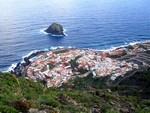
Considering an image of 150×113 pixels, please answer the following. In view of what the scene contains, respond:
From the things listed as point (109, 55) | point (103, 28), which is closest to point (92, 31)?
point (103, 28)

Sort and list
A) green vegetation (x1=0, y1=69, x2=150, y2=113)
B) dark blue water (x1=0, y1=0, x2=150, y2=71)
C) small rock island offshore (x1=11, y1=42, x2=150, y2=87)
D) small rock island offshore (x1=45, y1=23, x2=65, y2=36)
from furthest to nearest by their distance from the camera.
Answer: small rock island offshore (x1=45, y1=23, x2=65, y2=36), dark blue water (x1=0, y1=0, x2=150, y2=71), small rock island offshore (x1=11, y1=42, x2=150, y2=87), green vegetation (x1=0, y1=69, x2=150, y2=113)

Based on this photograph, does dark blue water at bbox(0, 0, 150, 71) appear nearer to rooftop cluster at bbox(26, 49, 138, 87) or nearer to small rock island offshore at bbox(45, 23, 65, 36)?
small rock island offshore at bbox(45, 23, 65, 36)

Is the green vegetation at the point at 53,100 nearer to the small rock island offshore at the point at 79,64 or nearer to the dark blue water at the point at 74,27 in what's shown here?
the small rock island offshore at the point at 79,64

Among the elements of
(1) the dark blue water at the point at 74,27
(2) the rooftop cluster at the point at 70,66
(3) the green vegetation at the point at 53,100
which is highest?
(3) the green vegetation at the point at 53,100

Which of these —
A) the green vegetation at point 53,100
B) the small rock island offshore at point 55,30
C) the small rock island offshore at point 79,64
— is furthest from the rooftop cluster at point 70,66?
the small rock island offshore at point 55,30

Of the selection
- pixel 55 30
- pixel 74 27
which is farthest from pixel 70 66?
pixel 74 27

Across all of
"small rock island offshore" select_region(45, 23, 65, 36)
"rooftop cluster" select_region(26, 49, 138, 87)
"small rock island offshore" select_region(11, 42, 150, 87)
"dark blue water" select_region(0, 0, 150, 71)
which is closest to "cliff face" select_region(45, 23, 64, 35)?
"small rock island offshore" select_region(45, 23, 65, 36)

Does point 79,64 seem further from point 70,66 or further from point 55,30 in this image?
point 55,30
